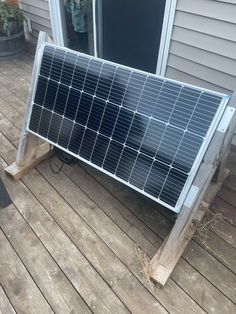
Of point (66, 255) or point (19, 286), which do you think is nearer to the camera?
point (19, 286)

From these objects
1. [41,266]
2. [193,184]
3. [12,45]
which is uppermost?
[193,184]

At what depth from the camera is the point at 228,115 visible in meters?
1.49

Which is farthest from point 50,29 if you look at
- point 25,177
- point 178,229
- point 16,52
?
point 178,229

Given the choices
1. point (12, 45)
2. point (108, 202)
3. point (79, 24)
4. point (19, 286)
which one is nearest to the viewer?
point (19, 286)

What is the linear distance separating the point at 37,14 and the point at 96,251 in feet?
12.8

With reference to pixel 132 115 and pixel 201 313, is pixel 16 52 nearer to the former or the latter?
pixel 132 115

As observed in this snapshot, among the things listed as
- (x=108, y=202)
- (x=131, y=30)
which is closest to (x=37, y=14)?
(x=131, y=30)

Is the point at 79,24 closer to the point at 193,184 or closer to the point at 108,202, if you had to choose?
the point at 108,202

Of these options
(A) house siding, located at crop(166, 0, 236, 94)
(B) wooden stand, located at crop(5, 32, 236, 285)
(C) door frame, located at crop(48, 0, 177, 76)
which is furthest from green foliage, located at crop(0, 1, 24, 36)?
(A) house siding, located at crop(166, 0, 236, 94)

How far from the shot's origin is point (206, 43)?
2551 millimetres

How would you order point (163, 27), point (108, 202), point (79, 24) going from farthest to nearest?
point (79, 24), point (163, 27), point (108, 202)

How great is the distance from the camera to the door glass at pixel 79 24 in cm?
383

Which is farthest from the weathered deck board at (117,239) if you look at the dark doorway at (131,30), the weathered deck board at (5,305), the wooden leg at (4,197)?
the dark doorway at (131,30)

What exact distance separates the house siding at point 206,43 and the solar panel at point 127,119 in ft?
3.63
